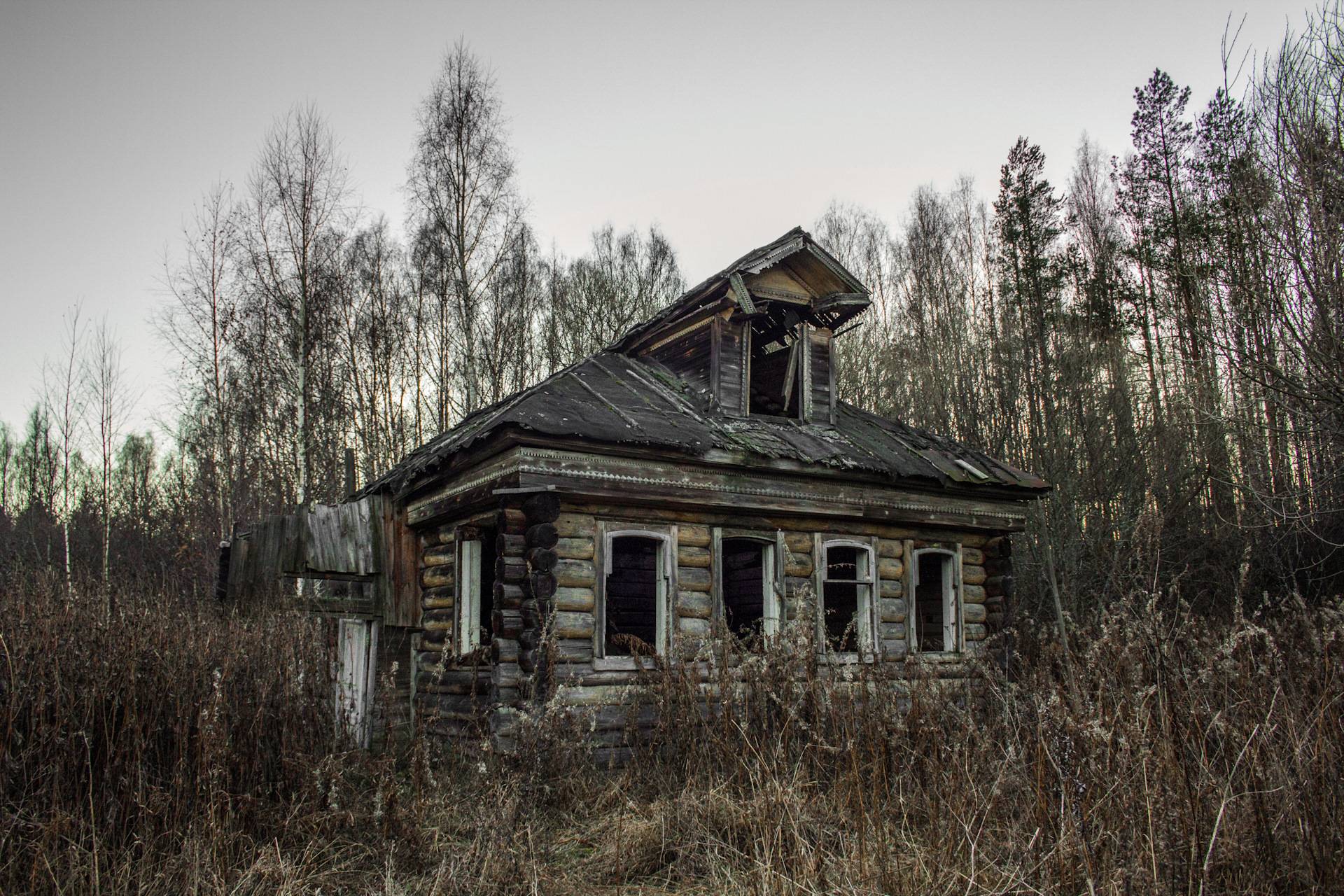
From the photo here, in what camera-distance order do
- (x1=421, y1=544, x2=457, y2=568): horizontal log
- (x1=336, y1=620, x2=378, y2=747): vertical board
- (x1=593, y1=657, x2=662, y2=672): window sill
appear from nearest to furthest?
(x1=593, y1=657, x2=662, y2=672): window sill < (x1=336, y1=620, x2=378, y2=747): vertical board < (x1=421, y1=544, x2=457, y2=568): horizontal log

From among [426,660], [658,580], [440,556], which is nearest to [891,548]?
[658,580]

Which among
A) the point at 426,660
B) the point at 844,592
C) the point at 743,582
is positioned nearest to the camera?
the point at 426,660

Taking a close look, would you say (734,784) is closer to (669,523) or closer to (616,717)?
(616,717)

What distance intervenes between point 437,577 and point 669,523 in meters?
3.19

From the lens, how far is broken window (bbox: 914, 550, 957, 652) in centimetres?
1298

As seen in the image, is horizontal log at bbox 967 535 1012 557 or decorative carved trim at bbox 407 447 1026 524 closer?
decorative carved trim at bbox 407 447 1026 524

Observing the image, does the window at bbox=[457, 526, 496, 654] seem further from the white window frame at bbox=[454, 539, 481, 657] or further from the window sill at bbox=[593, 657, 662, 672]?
the window sill at bbox=[593, 657, 662, 672]

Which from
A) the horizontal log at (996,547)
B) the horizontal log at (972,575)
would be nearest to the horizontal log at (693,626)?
the horizontal log at (972,575)

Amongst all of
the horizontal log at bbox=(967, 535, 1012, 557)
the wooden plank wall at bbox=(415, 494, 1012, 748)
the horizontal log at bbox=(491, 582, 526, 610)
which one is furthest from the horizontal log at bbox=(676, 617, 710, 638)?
the horizontal log at bbox=(967, 535, 1012, 557)

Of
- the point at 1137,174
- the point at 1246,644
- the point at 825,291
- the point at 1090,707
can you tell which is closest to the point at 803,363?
the point at 825,291

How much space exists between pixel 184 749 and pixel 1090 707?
4552 mm

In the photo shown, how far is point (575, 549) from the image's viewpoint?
9883mm

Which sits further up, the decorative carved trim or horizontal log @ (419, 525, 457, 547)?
the decorative carved trim

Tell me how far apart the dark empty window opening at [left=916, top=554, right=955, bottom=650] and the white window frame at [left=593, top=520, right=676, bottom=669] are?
4.23m
